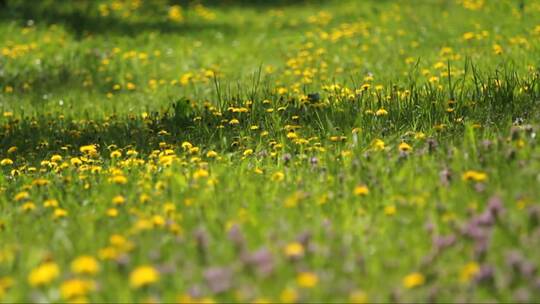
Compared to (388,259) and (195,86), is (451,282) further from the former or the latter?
(195,86)

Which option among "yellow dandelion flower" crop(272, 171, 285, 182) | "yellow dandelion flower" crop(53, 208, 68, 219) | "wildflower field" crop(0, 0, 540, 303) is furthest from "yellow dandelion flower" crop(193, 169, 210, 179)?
"yellow dandelion flower" crop(53, 208, 68, 219)

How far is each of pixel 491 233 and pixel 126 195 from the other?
1.64m

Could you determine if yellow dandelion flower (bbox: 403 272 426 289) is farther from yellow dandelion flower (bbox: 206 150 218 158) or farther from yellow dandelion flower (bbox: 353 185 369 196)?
yellow dandelion flower (bbox: 206 150 218 158)

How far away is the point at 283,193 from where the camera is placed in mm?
3121

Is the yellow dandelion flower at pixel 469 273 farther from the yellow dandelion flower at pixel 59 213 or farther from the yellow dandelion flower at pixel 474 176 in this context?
the yellow dandelion flower at pixel 59 213

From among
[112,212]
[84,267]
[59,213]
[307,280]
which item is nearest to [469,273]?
[307,280]

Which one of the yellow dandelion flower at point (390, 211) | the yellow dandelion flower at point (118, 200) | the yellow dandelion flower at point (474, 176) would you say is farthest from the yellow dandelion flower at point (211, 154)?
the yellow dandelion flower at point (474, 176)

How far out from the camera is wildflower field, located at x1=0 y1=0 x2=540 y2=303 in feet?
7.28

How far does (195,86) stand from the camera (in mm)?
7137

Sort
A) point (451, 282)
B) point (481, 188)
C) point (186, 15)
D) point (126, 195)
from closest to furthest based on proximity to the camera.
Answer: point (451, 282)
point (481, 188)
point (126, 195)
point (186, 15)

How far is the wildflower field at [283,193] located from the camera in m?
2.22

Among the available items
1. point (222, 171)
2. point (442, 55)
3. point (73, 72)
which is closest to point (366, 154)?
point (222, 171)

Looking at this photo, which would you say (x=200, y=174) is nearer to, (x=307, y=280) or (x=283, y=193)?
(x=283, y=193)

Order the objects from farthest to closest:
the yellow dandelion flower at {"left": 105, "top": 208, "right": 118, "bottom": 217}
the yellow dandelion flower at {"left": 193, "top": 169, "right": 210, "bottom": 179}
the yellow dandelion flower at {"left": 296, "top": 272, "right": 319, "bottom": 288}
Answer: the yellow dandelion flower at {"left": 193, "top": 169, "right": 210, "bottom": 179}, the yellow dandelion flower at {"left": 105, "top": 208, "right": 118, "bottom": 217}, the yellow dandelion flower at {"left": 296, "top": 272, "right": 319, "bottom": 288}
